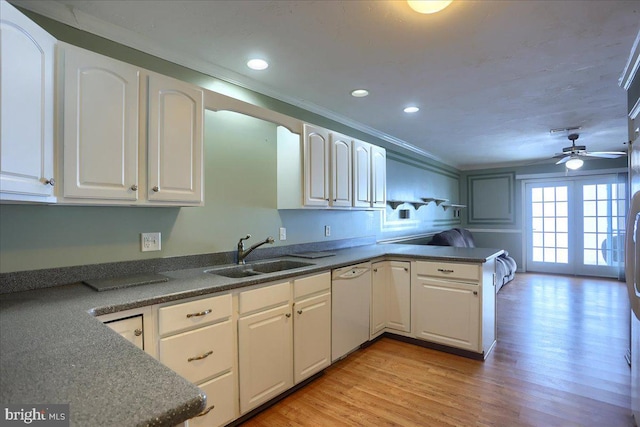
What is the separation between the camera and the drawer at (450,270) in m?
2.82

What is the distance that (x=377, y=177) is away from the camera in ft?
12.2

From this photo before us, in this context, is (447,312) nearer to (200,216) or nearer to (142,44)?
(200,216)

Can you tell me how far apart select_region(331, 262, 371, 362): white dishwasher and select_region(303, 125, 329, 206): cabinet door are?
675mm

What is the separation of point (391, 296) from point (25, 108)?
3035 millimetres

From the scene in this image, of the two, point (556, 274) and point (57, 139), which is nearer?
point (57, 139)

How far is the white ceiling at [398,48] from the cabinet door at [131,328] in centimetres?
161

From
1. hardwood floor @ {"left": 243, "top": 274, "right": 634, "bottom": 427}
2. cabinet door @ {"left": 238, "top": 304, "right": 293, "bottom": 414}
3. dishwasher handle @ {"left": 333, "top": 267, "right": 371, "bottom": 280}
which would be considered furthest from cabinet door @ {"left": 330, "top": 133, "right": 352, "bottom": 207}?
hardwood floor @ {"left": 243, "top": 274, "right": 634, "bottom": 427}

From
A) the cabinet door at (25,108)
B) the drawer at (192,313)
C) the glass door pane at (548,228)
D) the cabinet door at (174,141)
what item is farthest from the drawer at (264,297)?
the glass door pane at (548,228)

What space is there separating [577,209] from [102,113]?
25.6 feet

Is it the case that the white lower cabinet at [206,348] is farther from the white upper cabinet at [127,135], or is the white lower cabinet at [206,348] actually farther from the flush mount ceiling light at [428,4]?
the flush mount ceiling light at [428,4]

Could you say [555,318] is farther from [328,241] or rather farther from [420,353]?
[328,241]

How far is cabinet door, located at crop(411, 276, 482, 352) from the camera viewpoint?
2.84 metres

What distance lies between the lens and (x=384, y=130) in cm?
425

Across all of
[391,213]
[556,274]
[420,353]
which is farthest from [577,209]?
[420,353]
